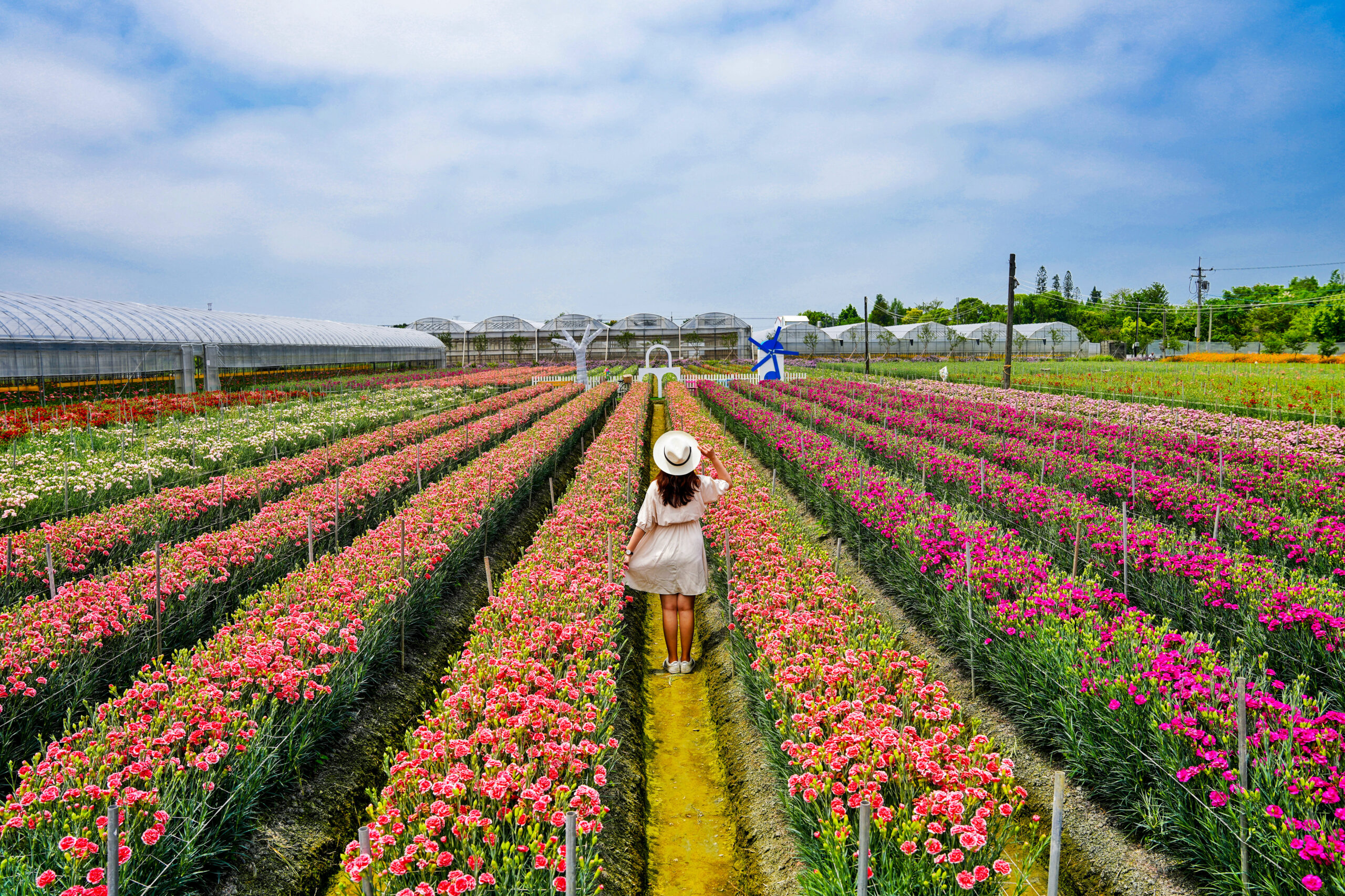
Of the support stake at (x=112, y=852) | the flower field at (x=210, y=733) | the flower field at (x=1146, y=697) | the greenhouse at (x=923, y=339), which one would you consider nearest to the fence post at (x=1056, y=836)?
the flower field at (x=1146, y=697)

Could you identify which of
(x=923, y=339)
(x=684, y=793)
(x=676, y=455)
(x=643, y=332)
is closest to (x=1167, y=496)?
(x=676, y=455)

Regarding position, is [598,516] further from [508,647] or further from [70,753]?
[70,753]

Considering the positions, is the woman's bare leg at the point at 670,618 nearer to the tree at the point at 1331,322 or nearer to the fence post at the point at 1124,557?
the fence post at the point at 1124,557

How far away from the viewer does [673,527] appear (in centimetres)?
527

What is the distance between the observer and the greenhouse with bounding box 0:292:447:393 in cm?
1998

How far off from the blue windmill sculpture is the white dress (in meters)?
23.9

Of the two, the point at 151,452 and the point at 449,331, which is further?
the point at 449,331

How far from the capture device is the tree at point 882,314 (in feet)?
352

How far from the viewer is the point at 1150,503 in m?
7.98

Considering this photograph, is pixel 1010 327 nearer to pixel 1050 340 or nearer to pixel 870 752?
pixel 870 752

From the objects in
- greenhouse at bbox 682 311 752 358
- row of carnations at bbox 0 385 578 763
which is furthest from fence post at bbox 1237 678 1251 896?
greenhouse at bbox 682 311 752 358

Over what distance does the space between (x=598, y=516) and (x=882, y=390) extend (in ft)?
60.4

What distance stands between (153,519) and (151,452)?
4.37 metres

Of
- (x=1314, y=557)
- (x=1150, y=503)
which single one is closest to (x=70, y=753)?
(x=1314, y=557)
